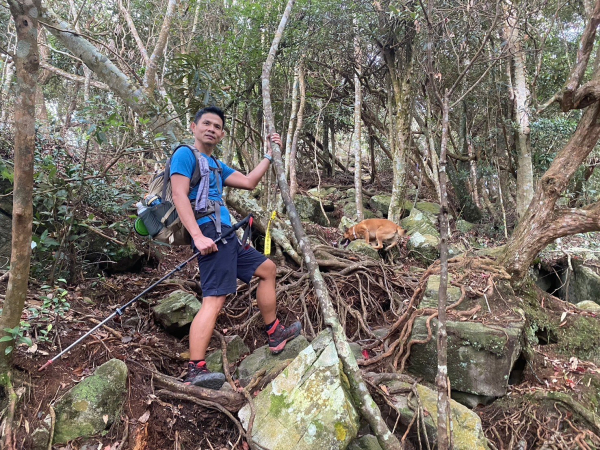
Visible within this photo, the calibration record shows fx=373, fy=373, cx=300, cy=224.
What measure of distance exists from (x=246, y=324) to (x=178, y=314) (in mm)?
778

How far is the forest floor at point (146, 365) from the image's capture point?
242 centimetres

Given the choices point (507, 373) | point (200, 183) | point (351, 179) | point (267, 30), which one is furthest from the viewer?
point (351, 179)

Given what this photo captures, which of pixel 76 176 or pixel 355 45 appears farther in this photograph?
pixel 355 45

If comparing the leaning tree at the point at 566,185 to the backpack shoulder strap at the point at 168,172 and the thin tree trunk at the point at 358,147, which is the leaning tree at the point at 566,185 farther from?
the thin tree trunk at the point at 358,147

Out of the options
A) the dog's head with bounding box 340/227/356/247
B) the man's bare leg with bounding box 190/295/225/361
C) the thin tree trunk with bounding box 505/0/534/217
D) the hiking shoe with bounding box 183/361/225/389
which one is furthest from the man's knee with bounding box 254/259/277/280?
the thin tree trunk with bounding box 505/0/534/217

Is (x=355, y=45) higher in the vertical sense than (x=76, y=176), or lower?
higher

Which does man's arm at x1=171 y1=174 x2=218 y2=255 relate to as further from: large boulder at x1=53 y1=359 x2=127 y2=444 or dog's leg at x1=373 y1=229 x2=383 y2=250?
dog's leg at x1=373 y1=229 x2=383 y2=250

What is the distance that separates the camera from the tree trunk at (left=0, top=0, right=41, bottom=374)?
7.08 ft

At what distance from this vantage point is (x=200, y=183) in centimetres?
306

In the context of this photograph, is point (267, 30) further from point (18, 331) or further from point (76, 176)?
point (18, 331)

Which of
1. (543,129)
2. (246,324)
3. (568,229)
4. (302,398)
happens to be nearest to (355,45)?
(543,129)

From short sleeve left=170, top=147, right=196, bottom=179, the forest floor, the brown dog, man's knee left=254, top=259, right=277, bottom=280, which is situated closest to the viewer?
the forest floor

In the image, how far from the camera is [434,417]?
2.57m

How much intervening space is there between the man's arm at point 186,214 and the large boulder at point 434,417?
178 centimetres
